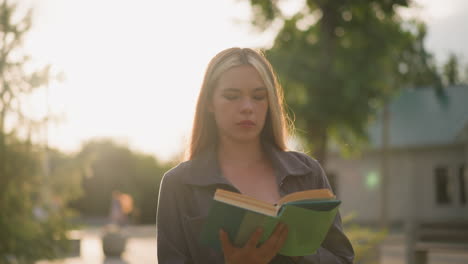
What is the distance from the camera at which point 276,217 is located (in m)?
2.40

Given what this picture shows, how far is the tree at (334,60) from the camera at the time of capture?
62.7 ft

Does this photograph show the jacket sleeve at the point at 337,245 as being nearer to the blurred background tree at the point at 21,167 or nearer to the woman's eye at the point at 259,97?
the woman's eye at the point at 259,97

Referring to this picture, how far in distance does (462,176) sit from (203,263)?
32880mm

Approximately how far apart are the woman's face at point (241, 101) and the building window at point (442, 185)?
107ft

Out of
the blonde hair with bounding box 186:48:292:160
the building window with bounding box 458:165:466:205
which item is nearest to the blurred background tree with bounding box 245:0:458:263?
the building window with bounding box 458:165:466:205

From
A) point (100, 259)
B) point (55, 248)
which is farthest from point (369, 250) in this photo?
point (100, 259)

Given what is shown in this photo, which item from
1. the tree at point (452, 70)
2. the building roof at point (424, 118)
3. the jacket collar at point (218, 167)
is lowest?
the jacket collar at point (218, 167)

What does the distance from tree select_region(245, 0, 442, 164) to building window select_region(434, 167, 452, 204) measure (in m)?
13.9

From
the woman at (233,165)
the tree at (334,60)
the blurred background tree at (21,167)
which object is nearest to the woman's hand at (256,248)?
the woman at (233,165)

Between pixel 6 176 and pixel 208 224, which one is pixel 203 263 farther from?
pixel 6 176

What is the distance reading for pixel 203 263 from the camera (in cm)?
278

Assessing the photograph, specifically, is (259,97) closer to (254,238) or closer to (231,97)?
(231,97)

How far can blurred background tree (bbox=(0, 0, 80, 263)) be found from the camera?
24.0 ft

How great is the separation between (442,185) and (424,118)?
4065mm
